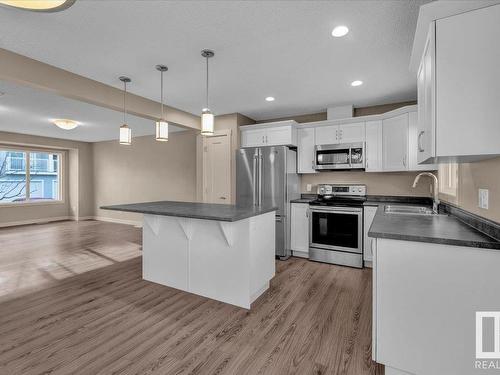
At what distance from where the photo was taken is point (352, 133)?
402 cm

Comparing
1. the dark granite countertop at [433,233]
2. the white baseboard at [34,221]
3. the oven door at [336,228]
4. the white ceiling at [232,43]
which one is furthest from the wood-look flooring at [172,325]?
the white baseboard at [34,221]

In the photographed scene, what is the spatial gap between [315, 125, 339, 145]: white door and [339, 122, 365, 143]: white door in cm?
8

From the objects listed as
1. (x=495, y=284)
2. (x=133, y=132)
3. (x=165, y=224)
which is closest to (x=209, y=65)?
(x=165, y=224)

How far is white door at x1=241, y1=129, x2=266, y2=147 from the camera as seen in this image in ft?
14.7

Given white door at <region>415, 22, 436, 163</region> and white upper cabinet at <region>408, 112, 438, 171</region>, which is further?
white upper cabinet at <region>408, 112, 438, 171</region>

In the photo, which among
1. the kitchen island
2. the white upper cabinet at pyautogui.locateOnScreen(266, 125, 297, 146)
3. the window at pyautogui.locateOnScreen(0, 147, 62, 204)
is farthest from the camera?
the window at pyautogui.locateOnScreen(0, 147, 62, 204)

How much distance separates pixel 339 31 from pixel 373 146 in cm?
213

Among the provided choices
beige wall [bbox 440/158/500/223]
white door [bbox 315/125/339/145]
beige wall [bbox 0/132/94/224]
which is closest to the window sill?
beige wall [bbox 0/132/94/224]

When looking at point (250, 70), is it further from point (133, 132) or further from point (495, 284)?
point (133, 132)

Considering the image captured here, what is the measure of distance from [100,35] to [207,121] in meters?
1.17

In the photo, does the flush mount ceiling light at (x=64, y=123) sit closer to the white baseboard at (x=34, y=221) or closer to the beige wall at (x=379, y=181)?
the white baseboard at (x=34, y=221)

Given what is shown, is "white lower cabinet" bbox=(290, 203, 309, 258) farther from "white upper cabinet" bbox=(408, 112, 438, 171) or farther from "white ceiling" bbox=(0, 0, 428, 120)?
"white ceiling" bbox=(0, 0, 428, 120)

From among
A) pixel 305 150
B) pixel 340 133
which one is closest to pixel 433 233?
pixel 340 133

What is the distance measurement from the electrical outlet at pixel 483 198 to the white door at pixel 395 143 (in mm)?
1983
